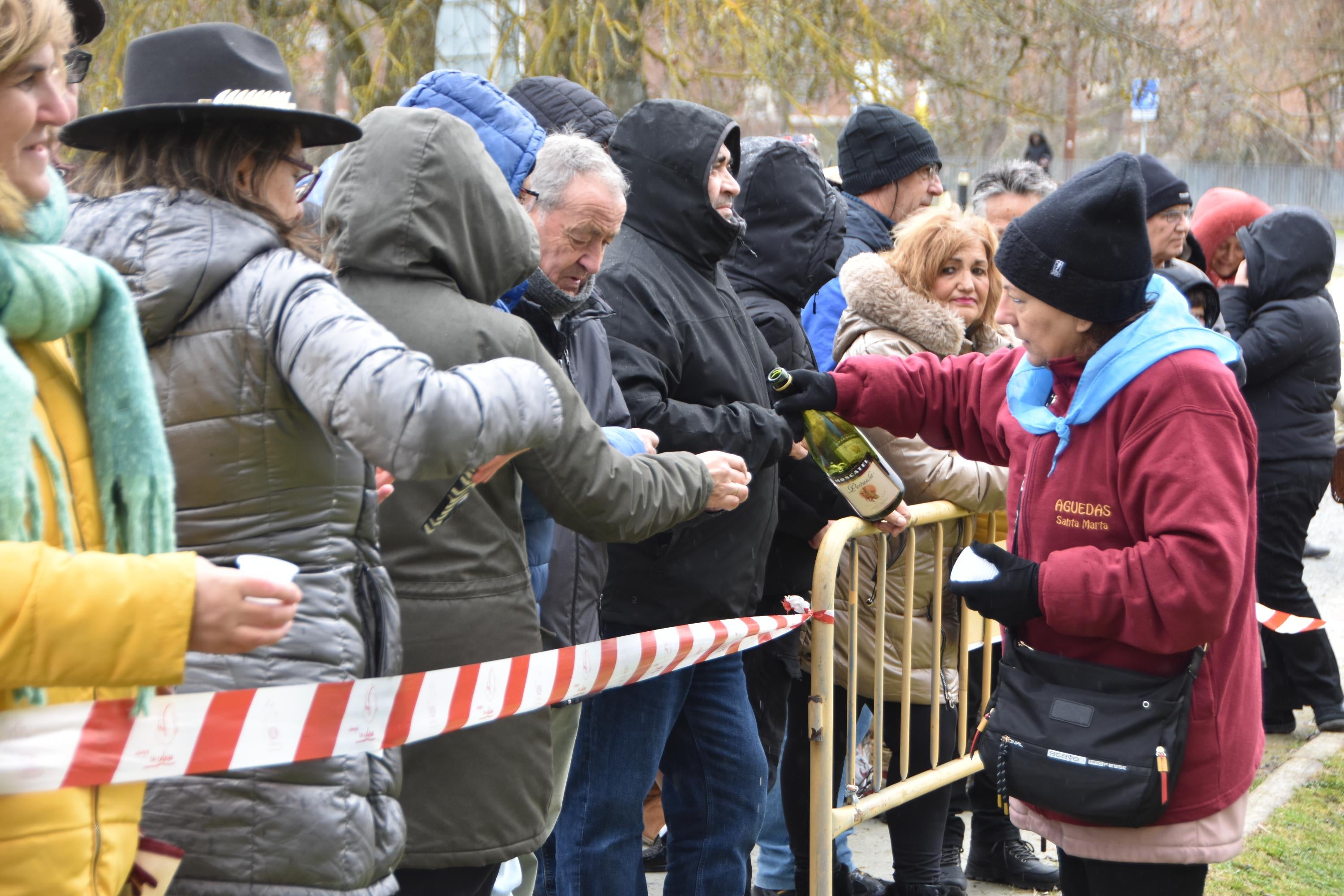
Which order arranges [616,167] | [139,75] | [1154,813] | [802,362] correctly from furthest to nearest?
[802,362] → [616,167] → [1154,813] → [139,75]

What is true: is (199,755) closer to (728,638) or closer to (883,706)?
(728,638)

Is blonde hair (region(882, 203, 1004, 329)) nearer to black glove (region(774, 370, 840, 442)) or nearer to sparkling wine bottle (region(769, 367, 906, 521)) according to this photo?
sparkling wine bottle (region(769, 367, 906, 521))

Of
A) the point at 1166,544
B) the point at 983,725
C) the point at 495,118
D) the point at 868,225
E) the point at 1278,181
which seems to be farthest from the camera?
the point at 1278,181

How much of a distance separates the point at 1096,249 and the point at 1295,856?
2.69 m

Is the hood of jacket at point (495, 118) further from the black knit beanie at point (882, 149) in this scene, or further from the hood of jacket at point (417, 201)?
the black knit beanie at point (882, 149)

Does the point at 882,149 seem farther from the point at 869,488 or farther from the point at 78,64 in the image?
the point at 78,64

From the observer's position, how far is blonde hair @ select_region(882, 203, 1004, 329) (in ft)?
13.3

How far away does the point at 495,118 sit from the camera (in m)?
3.06

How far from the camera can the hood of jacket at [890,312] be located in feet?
12.9

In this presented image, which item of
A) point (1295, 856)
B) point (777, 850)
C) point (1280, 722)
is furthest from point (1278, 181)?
point (777, 850)

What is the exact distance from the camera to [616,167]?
3057 mm

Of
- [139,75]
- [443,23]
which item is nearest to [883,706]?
[139,75]

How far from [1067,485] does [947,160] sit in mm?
32919

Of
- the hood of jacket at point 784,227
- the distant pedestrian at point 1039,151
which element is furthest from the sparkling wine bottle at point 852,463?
the distant pedestrian at point 1039,151
